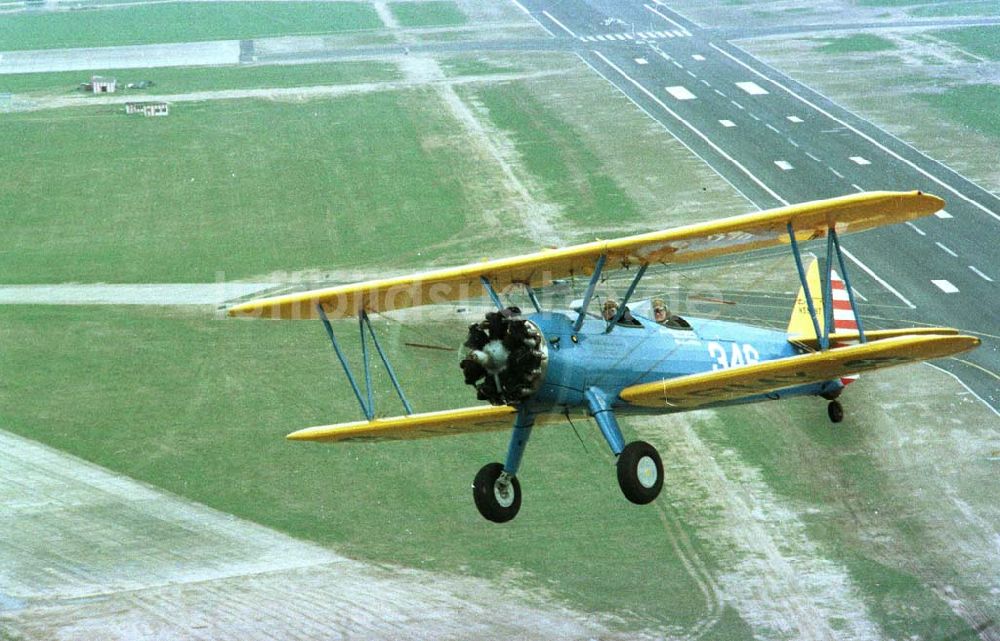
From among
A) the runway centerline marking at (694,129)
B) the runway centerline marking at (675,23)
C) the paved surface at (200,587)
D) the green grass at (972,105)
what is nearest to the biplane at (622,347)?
the paved surface at (200,587)

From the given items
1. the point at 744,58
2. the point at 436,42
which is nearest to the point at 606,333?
the point at 744,58

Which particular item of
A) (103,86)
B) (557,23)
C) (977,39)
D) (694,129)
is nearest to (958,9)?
(977,39)

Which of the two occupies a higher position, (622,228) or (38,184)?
(622,228)

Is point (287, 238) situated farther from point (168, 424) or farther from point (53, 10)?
point (53, 10)

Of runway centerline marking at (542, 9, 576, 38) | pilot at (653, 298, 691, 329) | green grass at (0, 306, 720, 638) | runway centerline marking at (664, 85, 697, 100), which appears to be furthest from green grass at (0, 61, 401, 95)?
pilot at (653, 298, 691, 329)

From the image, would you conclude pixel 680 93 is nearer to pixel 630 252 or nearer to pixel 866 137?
pixel 866 137

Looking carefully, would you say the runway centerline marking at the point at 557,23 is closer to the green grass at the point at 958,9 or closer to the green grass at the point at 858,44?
the green grass at the point at 858,44

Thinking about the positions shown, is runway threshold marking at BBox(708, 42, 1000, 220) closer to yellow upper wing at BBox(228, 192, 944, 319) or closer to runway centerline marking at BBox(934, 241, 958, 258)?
runway centerline marking at BBox(934, 241, 958, 258)
